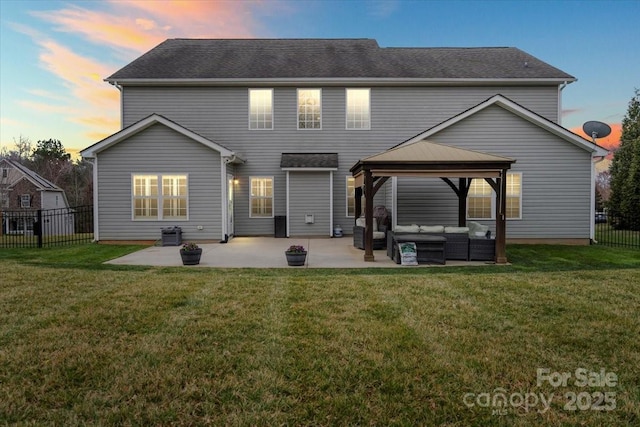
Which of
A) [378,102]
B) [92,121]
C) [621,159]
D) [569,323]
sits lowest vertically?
[569,323]

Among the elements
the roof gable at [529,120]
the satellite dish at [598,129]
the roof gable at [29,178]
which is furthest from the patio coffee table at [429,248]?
the roof gable at [29,178]

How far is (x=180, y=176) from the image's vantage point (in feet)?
48.2

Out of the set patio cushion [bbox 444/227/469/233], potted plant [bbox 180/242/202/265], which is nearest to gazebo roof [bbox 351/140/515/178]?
patio cushion [bbox 444/227/469/233]

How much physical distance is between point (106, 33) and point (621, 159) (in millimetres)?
30515

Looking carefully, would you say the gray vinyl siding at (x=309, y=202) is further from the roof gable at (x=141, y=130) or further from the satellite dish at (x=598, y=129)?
the satellite dish at (x=598, y=129)

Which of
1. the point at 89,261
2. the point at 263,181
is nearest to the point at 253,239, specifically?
the point at 263,181

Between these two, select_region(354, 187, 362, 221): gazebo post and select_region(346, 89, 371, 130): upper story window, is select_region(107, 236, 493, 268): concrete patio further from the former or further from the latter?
select_region(346, 89, 371, 130): upper story window

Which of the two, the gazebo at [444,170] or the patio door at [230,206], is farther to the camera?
the patio door at [230,206]

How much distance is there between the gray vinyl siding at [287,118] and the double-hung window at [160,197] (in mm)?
2762

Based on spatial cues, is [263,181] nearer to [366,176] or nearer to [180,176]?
[180,176]

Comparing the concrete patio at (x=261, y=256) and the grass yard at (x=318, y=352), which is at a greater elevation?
the concrete patio at (x=261, y=256)

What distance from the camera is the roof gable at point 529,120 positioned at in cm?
1373

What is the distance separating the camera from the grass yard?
3.05 meters

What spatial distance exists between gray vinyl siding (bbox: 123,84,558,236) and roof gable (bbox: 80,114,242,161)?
2.60 meters
